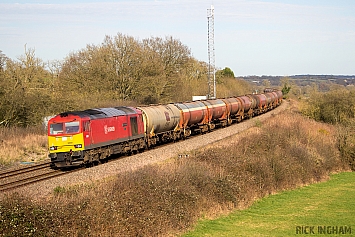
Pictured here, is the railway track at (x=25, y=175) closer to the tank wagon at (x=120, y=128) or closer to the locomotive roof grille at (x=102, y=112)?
the tank wagon at (x=120, y=128)

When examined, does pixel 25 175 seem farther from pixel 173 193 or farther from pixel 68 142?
pixel 173 193

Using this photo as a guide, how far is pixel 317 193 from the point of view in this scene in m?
24.5

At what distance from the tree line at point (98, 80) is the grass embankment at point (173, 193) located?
56.5 feet

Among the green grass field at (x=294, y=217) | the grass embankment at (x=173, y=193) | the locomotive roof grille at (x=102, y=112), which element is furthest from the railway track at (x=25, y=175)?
the green grass field at (x=294, y=217)

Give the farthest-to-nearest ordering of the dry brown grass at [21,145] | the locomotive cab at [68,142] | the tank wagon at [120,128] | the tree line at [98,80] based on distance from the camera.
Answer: the tree line at [98,80], the dry brown grass at [21,145], the tank wagon at [120,128], the locomotive cab at [68,142]

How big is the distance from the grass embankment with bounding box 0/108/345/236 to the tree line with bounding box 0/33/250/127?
56.5ft

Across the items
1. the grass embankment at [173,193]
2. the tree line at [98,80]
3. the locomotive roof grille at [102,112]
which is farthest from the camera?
the tree line at [98,80]

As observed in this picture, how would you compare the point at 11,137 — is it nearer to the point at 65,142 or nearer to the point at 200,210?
the point at 65,142

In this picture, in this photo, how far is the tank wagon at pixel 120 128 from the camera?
73.2 feet

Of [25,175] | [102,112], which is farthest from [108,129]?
[25,175]

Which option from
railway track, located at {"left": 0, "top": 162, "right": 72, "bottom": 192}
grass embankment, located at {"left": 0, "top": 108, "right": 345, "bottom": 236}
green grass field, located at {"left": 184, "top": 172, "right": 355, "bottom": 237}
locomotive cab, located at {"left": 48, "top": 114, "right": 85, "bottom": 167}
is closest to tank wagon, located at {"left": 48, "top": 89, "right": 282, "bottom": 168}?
locomotive cab, located at {"left": 48, "top": 114, "right": 85, "bottom": 167}

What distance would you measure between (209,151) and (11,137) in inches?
570

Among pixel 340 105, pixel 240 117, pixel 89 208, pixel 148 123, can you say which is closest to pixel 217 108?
pixel 240 117

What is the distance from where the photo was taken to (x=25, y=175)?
2109cm
